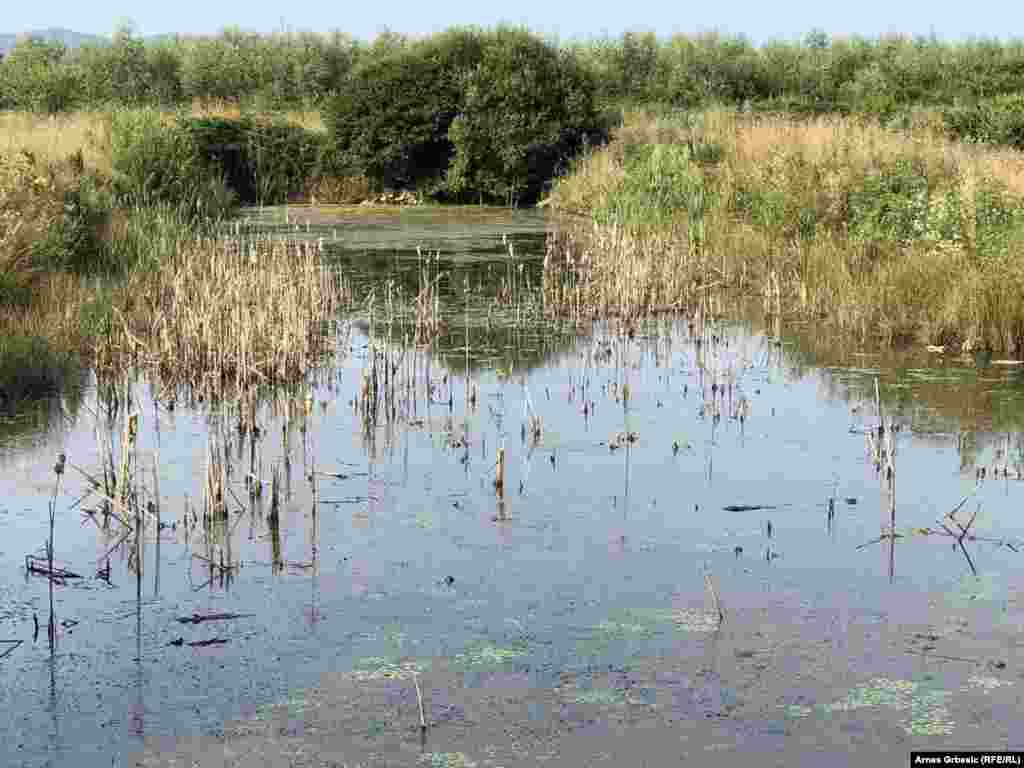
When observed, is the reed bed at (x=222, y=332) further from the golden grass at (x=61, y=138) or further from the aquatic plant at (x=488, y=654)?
the golden grass at (x=61, y=138)

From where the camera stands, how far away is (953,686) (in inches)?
162

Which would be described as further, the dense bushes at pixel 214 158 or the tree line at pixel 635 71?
the tree line at pixel 635 71

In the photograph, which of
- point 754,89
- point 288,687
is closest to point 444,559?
point 288,687

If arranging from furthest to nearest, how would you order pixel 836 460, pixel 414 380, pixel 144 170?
pixel 144 170, pixel 414 380, pixel 836 460

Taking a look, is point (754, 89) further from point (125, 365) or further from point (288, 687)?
point (288, 687)

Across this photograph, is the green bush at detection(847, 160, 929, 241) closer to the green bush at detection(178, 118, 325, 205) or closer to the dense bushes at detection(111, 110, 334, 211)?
the dense bushes at detection(111, 110, 334, 211)

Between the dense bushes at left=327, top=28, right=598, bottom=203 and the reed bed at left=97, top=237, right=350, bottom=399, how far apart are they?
1333cm

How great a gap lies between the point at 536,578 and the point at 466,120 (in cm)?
1918

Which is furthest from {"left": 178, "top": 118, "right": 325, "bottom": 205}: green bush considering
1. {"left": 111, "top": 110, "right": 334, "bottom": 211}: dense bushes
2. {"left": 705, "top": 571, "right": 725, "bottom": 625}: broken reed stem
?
{"left": 705, "top": 571, "right": 725, "bottom": 625}: broken reed stem

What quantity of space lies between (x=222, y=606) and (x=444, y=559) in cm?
92

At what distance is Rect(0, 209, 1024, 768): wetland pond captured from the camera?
3844mm

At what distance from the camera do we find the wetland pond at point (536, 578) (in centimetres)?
384

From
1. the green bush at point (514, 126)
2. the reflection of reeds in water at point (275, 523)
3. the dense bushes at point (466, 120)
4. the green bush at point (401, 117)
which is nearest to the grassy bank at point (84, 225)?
the green bush at point (401, 117)

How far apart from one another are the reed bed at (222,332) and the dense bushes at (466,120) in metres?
13.3
